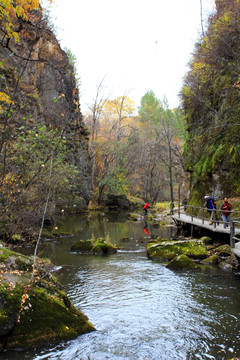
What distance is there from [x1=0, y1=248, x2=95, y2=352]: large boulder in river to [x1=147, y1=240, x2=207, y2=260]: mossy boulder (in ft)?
24.9

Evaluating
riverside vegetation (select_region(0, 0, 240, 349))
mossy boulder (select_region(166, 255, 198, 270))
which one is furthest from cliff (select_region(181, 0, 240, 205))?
mossy boulder (select_region(166, 255, 198, 270))

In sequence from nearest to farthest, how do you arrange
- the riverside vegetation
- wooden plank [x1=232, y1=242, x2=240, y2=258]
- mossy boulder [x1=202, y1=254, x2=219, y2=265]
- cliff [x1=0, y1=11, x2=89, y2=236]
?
the riverside vegetation < cliff [x1=0, y1=11, x2=89, y2=236] < wooden plank [x1=232, y1=242, x2=240, y2=258] < mossy boulder [x1=202, y1=254, x2=219, y2=265]

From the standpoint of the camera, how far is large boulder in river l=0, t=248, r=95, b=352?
4598mm

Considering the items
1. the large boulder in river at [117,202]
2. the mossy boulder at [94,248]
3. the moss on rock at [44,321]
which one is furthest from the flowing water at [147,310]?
the large boulder in river at [117,202]

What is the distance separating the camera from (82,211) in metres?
36.1

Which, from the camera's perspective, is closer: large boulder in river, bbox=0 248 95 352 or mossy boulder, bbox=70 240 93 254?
large boulder in river, bbox=0 248 95 352

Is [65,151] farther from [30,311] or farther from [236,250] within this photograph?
[30,311]

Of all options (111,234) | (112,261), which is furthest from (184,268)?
(111,234)

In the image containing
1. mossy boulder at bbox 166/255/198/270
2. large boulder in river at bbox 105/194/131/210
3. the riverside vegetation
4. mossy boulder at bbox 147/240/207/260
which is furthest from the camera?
large boulder in river at bbox 105/194/131/210

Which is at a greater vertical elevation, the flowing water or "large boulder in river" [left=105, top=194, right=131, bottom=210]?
"large boulder in river" [left=105, top=194, right=131, bottom=210]

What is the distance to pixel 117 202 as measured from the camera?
4494cm

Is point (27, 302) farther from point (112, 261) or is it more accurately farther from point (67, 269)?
point (112, 261)

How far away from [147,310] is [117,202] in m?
37.6

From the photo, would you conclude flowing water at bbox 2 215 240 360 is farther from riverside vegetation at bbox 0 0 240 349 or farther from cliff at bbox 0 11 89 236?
cliff at bbox 0 11 89 236
